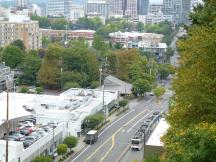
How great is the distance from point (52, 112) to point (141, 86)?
9.84m

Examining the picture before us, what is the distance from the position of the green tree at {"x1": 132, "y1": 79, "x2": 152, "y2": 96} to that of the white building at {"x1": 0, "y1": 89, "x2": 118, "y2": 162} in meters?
2.40

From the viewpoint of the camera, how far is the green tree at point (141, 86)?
2975 cm

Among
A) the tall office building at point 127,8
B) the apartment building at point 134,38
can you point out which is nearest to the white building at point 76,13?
the tall office building at point 127,8

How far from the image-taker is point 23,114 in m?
20.0

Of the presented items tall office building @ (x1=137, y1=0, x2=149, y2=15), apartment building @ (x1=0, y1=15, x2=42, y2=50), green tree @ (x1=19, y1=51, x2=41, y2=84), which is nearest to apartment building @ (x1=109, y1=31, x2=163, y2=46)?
apartment building @ (x1=0, y1=15, x2=42, y2=50)

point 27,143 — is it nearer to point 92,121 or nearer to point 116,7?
point 92,121

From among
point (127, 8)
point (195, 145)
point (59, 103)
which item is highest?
point (127, 8)

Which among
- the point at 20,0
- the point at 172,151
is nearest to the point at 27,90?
the point at 172,151

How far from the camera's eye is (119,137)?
20828 millimetres

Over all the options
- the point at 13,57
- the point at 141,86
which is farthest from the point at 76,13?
the point at 141,86

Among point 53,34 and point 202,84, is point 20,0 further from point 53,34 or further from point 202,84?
point 202,84

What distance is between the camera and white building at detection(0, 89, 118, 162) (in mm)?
16025

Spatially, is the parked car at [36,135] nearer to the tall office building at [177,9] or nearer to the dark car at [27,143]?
the dark car at [27,143]

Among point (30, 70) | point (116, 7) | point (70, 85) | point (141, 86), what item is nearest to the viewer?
point (70, 85)
